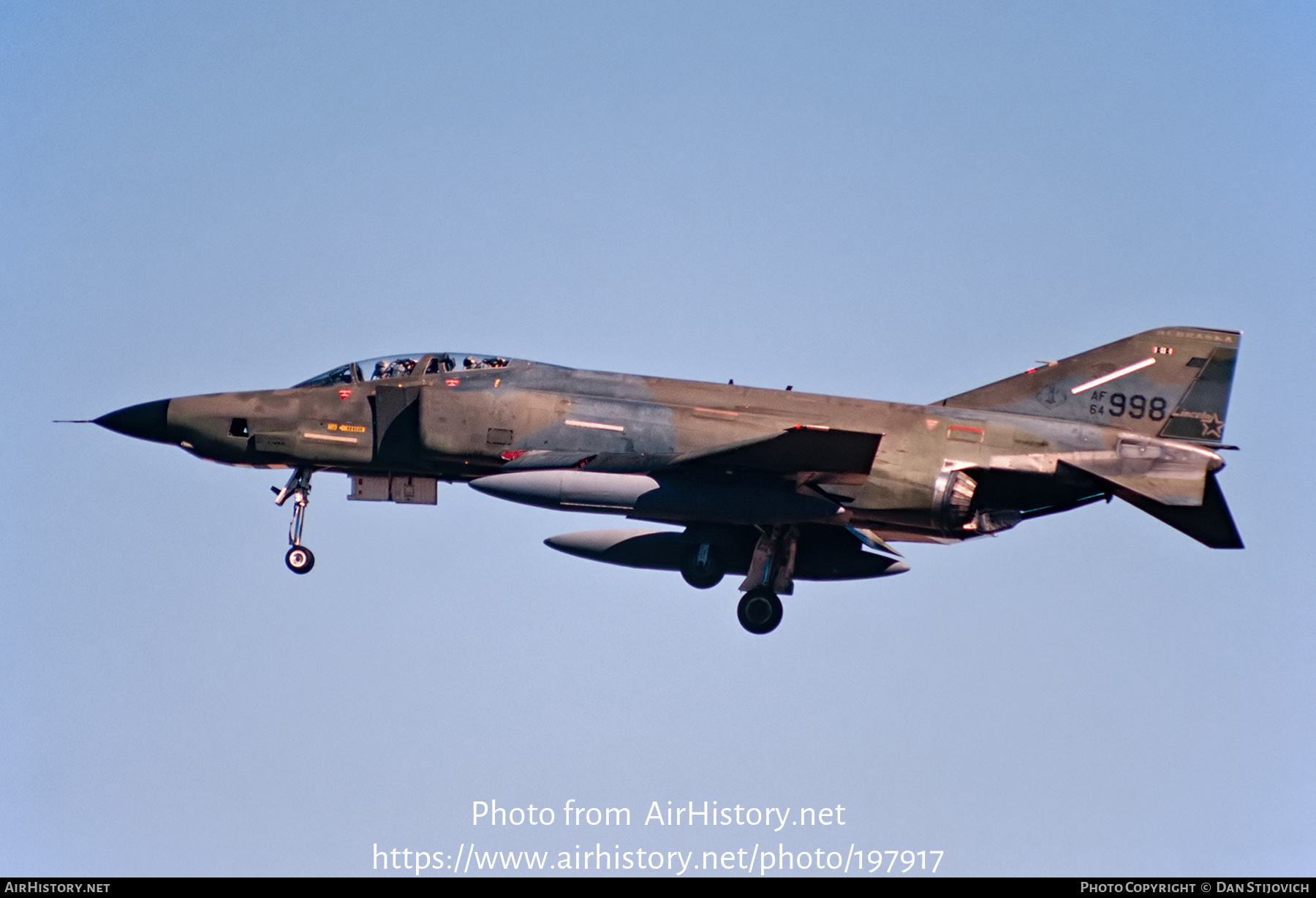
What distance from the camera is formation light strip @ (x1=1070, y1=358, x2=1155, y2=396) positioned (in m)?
21.3

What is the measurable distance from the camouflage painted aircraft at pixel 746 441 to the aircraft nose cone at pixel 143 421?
2 centimetres

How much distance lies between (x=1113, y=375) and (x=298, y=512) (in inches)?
433

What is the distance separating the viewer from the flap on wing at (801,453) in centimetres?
1888

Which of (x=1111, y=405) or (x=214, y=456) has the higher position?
(x=1111, y=405)

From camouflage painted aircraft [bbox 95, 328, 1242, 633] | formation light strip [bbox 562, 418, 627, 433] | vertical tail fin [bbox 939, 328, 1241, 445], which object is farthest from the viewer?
vertical tail fin [bbox 939, 328, 1241, 445]

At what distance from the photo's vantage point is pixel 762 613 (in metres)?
21.3

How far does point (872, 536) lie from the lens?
22172mm

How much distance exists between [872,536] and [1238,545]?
4761mm

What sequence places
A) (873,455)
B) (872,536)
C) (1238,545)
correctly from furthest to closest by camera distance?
(872,536) < (1238,545) < (873,455)

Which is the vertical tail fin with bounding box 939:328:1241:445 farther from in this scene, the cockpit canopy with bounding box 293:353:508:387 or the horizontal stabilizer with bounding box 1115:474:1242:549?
the cockpit canopy with bounding box 293:353:508:387

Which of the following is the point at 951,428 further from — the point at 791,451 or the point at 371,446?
the point at 371,446

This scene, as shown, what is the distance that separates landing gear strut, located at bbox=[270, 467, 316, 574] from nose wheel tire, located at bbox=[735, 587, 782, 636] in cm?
581

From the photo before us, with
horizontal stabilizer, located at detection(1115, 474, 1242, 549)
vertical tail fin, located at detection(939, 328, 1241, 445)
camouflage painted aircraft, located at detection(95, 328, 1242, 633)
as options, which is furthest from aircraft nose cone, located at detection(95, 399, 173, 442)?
horizontal stabilizer, located at detection(1115, 474, 1242, 549)
